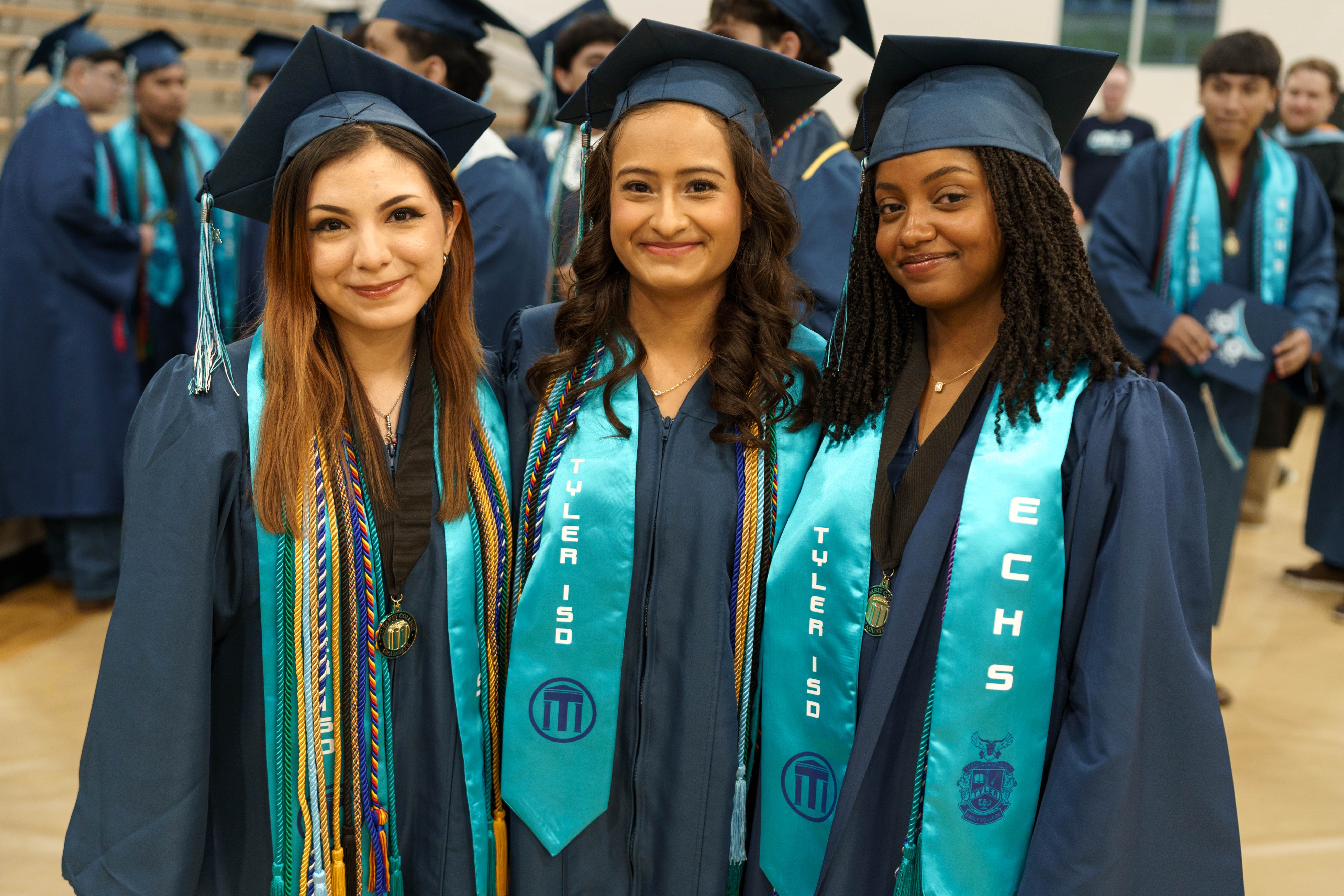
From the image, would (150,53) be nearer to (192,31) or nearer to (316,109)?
(316,109)

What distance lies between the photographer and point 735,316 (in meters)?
1.80

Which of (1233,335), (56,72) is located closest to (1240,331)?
(1233,335)

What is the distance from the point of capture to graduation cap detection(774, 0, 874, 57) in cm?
265

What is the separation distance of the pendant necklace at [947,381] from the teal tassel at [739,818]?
0.68 m

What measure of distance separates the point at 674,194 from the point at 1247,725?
2814 millimetres

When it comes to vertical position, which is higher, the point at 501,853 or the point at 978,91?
the point at 978,91

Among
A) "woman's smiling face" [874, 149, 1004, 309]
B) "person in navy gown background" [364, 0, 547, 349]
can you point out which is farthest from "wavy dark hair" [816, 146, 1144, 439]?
"person in navy gown background" [364, 0, 547, 349]

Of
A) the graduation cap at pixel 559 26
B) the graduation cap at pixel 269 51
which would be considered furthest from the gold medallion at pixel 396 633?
the graduation cap at pixel 269 51

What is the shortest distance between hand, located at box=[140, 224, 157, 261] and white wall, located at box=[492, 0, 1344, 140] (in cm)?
487

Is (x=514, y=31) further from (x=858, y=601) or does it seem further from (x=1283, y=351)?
(x=1283, y=351)

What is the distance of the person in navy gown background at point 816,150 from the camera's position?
247cm

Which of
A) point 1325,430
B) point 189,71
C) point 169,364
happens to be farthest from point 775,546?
point 189,71

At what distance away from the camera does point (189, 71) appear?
906 cm

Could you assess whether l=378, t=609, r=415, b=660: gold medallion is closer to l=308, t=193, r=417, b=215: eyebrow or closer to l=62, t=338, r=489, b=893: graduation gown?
l=62, t=338, r=489, b=893: graduation gown
